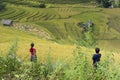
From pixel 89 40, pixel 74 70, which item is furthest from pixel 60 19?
pixel 74 70

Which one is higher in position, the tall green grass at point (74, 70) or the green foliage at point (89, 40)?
the green foliage at point (89, 40)

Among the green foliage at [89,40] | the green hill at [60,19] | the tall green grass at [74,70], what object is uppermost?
the green foliage at [89,40]

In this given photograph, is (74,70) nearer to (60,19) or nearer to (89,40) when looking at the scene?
(89,40)

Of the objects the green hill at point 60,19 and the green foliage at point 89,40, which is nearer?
the green foliage at point 89,40

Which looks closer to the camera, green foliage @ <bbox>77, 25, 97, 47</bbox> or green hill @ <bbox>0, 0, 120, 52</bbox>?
green foliage @ <bbox>77, 25, 97, 47</bbox>

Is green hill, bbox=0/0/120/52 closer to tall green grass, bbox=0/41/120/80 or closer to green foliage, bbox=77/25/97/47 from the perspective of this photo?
tall green grass, bbox=0/41/120/80

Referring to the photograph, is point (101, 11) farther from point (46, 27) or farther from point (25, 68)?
point (25, 68)

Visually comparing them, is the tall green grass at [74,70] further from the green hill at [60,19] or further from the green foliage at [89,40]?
the green hill at [60,19]

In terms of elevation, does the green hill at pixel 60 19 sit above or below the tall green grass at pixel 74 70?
below

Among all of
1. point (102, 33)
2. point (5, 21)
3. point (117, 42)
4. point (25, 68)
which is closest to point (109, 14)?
point (102, 33)

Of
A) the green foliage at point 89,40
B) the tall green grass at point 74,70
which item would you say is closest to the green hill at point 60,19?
the tall green grass at point 74,70

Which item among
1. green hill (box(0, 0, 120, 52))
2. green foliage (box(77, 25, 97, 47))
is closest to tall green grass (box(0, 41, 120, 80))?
green foliage (box(77, 25, 97, 47))

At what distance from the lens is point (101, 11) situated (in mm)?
192250

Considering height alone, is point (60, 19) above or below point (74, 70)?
below
